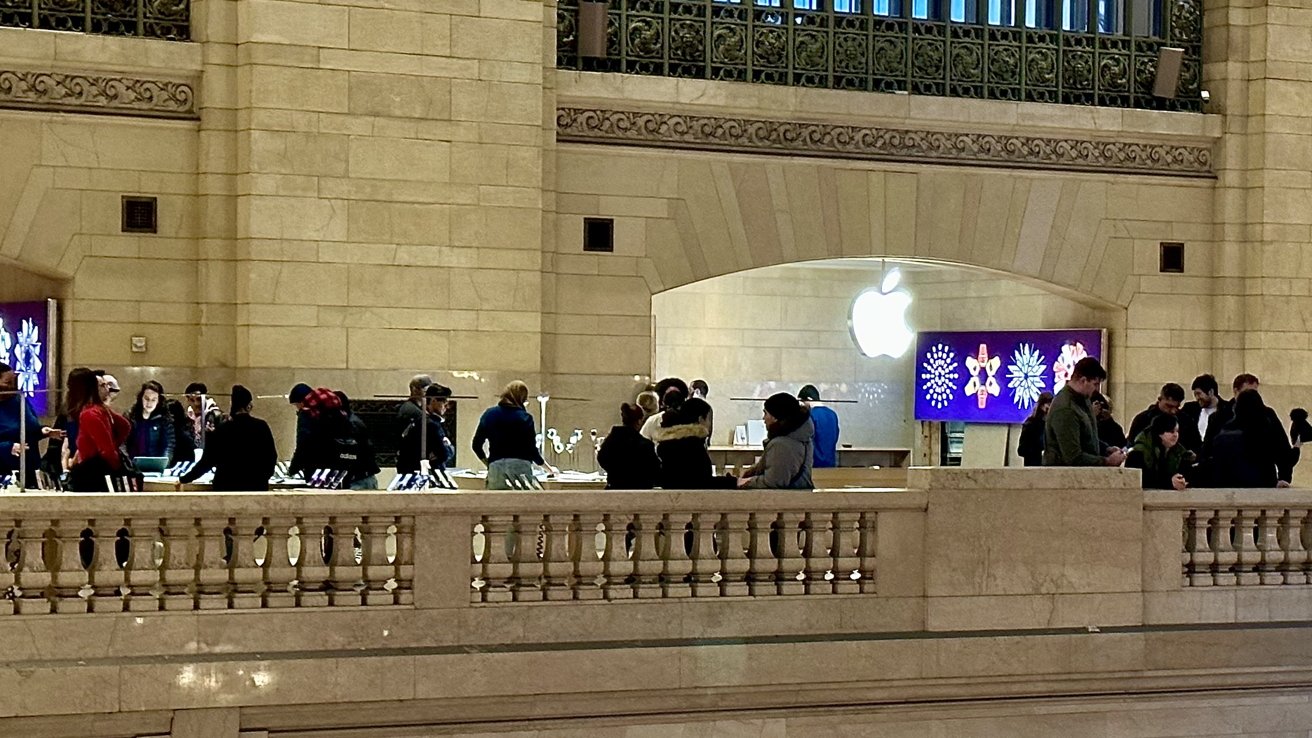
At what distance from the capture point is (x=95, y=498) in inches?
289

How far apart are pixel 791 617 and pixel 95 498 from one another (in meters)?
3.06

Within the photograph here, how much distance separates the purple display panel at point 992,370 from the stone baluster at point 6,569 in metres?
11.1

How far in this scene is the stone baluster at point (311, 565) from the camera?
767 centimetres

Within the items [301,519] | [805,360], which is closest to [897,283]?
[805,360]

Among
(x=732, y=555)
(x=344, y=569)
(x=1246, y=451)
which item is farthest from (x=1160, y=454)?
(x=344, y=569)

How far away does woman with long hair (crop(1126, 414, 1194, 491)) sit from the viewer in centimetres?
960

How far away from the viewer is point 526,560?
796 cm

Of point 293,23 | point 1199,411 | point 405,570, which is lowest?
point 405,570

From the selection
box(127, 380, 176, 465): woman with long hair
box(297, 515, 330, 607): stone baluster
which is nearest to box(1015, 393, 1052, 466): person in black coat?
box(127, 380, 176, 465): woman with long hair

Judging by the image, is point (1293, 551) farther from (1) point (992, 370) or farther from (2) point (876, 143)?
(1) point (992, 370)

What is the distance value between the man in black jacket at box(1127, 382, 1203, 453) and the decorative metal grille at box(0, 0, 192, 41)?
23.5 ft

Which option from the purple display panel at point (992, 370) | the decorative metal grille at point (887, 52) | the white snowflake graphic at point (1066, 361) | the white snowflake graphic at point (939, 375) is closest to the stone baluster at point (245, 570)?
the decorative metal grille at point (887, 52)

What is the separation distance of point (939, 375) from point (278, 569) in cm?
1220

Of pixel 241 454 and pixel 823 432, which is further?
pixel 823 432
